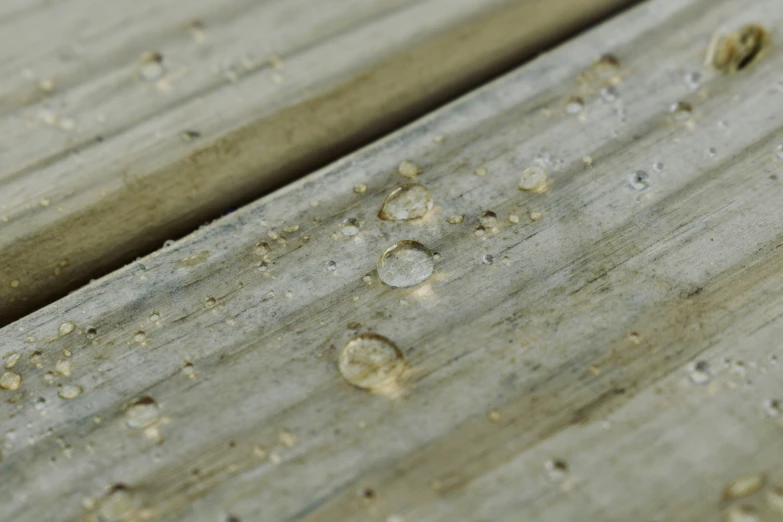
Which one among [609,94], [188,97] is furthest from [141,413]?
[609,94]

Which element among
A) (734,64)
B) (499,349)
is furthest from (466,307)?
(734,64)

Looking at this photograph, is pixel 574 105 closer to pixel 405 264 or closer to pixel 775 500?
pixel 405 264

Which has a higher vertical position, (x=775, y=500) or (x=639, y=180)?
(x=639, y=180)

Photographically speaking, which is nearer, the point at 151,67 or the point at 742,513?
the point at 742,513

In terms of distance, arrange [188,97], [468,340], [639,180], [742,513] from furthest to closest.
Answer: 1. [188,97]
2. [639,180]
3. [468,340]
4. [742,513]

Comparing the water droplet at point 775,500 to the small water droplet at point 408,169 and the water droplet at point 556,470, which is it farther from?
the small water droplet at point 408,169

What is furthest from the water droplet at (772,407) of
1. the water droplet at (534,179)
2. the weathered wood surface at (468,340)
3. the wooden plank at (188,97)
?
the wooden plank at (188,97)

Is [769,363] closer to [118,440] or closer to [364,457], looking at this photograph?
[364,457]
